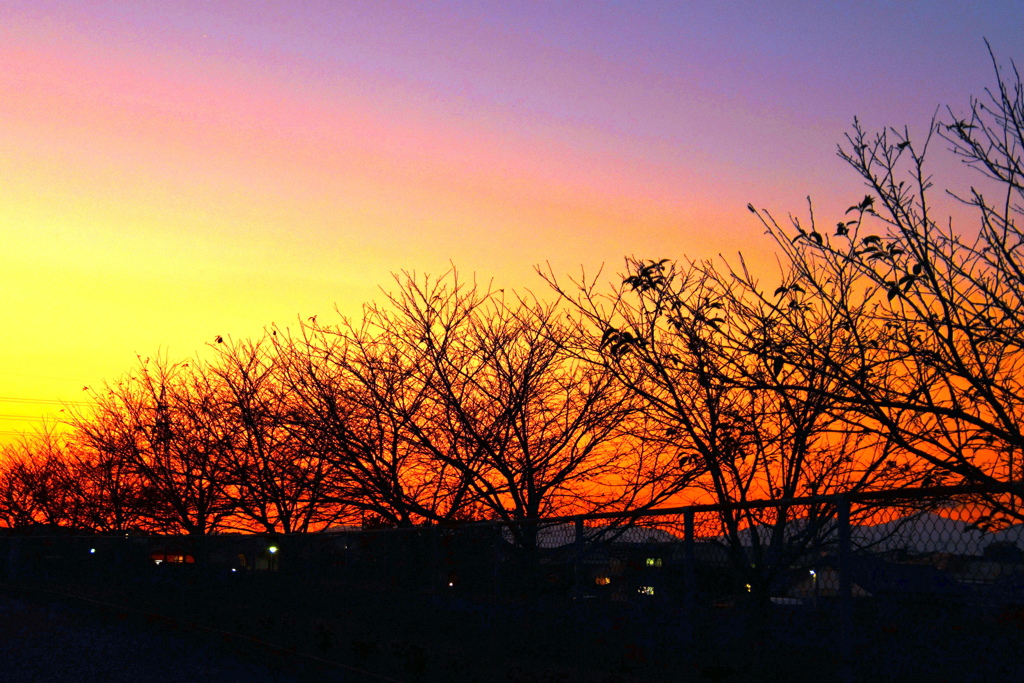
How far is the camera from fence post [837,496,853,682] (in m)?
7.12

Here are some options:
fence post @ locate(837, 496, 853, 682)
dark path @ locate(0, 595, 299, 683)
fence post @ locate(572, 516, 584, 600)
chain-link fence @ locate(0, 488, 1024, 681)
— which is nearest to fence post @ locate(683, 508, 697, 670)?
chain-link fence @ locate(0, 488, 1024, 681)

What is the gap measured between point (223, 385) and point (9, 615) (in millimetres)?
7613

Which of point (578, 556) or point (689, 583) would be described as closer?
point (689, 583)

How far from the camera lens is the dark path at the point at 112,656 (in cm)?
1241

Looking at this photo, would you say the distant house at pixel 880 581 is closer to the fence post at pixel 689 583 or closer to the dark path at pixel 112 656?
the fence post at pixel 689 583

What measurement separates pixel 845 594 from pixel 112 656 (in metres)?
11.3

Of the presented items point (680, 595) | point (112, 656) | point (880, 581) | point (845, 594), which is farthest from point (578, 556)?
point (112, 656)

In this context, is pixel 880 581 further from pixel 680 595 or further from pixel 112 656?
pixel 112 656

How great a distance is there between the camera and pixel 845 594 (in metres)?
7.23

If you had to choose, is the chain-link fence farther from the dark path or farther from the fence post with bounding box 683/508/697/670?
the dark path

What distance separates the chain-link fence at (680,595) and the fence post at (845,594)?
2cm

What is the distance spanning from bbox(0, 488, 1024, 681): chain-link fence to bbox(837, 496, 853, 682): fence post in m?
0.02

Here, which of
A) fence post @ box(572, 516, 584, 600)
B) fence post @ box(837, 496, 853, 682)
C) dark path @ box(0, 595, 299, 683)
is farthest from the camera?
dark path @ box(0, 595, 299, 683)

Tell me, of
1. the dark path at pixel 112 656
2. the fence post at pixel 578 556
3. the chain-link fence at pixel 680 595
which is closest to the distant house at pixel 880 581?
the chain-link fence at pixel 680 595
